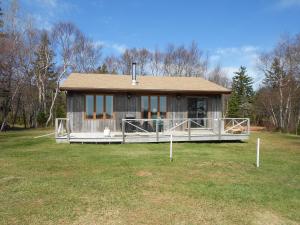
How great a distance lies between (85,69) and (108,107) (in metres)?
21.9

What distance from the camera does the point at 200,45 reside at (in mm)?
36188

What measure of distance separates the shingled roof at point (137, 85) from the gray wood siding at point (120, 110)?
1.78ft

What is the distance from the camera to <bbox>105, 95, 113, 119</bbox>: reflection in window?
13188 millimetres

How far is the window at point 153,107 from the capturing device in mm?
13586

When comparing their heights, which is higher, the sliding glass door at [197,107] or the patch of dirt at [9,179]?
the sliding glass door at [197,107]

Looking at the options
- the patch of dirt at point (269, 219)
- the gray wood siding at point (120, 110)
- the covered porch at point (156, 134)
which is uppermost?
the gray wood siding at point (120, 110)

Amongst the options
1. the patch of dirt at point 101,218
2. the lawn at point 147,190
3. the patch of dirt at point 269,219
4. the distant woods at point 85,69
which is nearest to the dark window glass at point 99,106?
the lawn at point 147,190

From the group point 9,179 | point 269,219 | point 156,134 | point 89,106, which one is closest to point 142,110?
point 156,134

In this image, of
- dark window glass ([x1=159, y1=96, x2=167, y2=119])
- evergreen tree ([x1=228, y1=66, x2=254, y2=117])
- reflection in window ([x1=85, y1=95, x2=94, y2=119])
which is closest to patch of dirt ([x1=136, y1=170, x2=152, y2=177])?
reflection in window ([x1=85, y1=95, x2=94, y2=119])

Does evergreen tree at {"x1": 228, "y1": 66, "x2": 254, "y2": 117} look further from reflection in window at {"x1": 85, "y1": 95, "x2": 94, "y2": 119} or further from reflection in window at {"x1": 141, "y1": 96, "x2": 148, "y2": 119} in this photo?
reflection in window at {"x1": 85, "y1": 95, "x2": 94, "y2": 119}

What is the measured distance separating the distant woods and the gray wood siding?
1162 centimetres

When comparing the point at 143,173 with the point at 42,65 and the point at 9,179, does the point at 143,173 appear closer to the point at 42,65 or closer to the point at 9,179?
the point at 9,179

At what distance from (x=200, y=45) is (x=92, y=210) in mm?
34928

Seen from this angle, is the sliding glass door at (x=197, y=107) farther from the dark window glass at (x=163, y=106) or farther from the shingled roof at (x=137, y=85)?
the dark window glass at (x=163, y=106)
